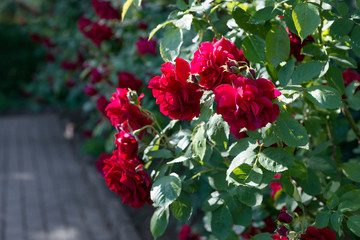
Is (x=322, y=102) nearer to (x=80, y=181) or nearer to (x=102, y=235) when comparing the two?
(x=102, y=235)

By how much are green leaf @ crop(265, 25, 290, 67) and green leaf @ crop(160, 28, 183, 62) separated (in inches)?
8.9

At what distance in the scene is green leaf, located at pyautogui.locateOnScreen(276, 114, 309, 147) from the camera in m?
0.99

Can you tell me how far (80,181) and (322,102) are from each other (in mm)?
4125

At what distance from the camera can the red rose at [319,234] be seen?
1.06 metres

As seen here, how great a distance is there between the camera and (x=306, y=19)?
1.00 meters

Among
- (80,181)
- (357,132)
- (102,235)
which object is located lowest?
(80,181)

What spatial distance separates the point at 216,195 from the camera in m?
1.37

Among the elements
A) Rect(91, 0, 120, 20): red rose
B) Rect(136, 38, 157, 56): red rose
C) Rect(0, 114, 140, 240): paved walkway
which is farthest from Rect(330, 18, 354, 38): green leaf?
Rect(0, 114, 140, 240): paved walkway

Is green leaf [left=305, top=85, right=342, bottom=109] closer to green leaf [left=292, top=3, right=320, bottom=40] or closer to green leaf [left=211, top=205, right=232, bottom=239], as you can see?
green leaf [left=292, top=3, right=320, bottom=40]

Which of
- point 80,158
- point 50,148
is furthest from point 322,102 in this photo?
point 50,148

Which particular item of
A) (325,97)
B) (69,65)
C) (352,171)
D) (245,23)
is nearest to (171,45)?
(245,23)

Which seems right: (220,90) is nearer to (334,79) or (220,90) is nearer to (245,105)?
(245,105)

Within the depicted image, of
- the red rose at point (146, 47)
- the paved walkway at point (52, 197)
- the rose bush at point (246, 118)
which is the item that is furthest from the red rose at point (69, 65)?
the rose bush at point (246, 118)

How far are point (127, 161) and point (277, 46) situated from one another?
1.59 ft
